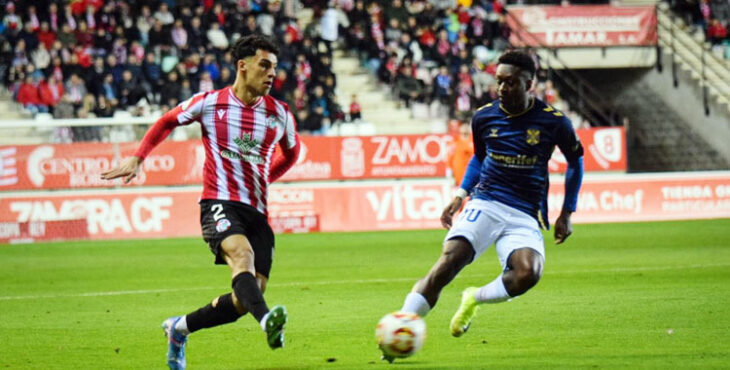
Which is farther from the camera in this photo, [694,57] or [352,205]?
[694,57]

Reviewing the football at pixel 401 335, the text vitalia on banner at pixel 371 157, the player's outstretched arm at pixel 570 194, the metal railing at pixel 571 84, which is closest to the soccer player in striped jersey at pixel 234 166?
the football at pixel 401 335

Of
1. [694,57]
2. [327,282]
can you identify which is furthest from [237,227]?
[694,57]

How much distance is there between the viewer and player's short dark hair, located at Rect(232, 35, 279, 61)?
768 centimetres

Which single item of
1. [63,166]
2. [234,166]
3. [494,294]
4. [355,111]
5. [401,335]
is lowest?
[355,111]

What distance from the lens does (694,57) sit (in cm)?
3441

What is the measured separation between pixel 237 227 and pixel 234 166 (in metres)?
0.44

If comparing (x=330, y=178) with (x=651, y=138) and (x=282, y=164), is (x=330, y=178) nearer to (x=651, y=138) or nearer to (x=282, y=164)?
(x=651, y=138)

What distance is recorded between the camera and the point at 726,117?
3291 cm

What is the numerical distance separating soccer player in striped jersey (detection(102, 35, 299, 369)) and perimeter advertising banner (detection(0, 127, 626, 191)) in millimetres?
15802

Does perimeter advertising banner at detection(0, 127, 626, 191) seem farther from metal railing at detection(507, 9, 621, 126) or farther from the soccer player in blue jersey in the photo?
the soccer player in blue jersey

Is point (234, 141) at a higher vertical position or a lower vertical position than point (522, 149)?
A: higher

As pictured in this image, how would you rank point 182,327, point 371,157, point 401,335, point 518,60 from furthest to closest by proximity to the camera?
point 371,157
point 518,60
point 182,327
point 401,335

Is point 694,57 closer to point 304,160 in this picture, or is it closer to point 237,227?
point 304,160

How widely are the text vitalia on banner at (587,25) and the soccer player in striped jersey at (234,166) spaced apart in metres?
25.6
